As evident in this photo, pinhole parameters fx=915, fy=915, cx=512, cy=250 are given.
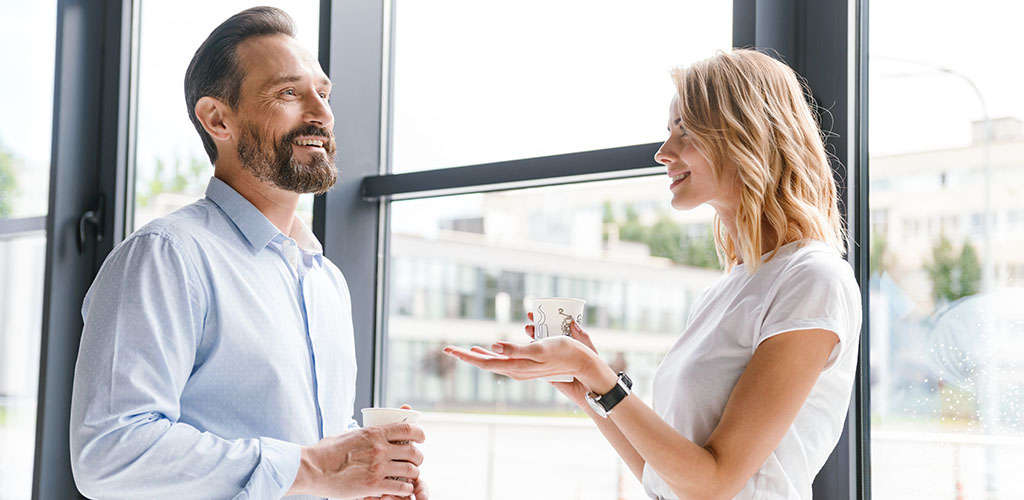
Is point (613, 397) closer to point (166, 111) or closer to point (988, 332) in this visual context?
point (988, 332)

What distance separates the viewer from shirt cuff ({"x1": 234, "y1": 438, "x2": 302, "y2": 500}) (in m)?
1.37

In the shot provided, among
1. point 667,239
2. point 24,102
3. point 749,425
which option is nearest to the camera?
point 749,425

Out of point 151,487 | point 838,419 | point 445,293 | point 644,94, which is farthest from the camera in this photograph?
point 445,293

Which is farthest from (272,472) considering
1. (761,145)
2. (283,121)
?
(761,145)

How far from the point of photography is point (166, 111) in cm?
307

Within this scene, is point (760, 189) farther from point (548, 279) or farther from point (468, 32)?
point (468, 32)

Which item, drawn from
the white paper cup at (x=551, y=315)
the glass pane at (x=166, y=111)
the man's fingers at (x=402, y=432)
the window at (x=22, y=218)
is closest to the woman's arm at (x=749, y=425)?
the white paper cup at (x=551, y=315)

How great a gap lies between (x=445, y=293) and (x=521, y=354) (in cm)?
98

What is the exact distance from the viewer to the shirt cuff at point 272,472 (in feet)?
4.51

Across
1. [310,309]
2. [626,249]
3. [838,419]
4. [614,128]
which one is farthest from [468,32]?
[838,419]

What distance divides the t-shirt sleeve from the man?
1.95 feet

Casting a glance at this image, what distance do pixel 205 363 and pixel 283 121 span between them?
481 mm

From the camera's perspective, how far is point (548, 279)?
2201mm

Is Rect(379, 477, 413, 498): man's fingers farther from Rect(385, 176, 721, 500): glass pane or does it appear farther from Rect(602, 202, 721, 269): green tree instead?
Rect(602, 202, 721, 269): green tree
